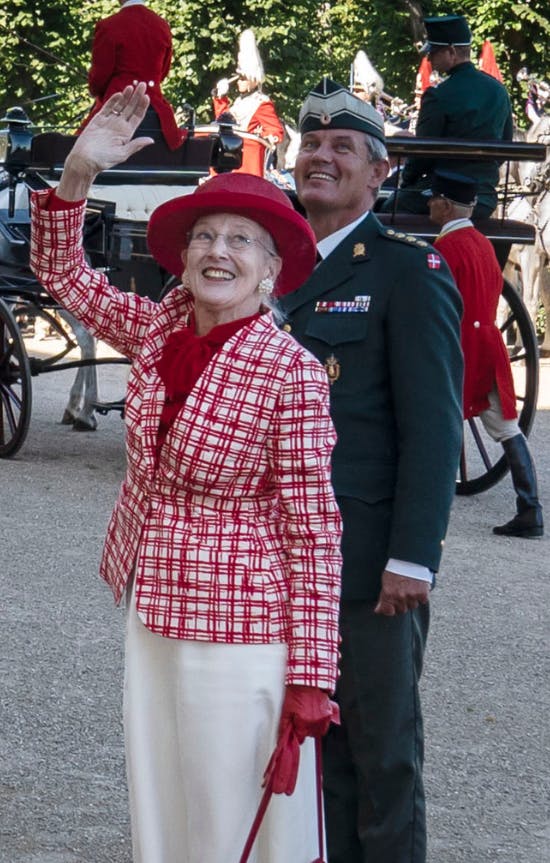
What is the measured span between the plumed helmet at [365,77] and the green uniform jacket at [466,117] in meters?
11.7

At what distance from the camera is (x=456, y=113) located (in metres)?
8.44

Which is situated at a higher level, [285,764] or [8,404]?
[285,764]

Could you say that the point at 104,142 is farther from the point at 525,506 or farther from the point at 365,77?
the point at 365,77

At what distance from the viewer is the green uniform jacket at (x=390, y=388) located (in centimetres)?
313

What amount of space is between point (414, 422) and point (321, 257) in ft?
1.32

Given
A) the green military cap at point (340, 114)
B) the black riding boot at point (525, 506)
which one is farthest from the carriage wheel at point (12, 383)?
the green military cap at point (340, 114)

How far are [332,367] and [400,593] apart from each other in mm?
455

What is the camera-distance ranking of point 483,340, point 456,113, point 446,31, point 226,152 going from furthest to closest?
point 226,152 < point 456,113 < point 446,31 < point 483,340

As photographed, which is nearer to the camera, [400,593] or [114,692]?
[400,593]

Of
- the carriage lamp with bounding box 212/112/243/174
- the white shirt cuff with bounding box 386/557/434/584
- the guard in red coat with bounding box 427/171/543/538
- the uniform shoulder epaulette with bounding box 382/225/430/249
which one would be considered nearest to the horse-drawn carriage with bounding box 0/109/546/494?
the carriage lamp with bounding box 212/112/243/174

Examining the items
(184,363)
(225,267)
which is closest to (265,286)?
(225,267)

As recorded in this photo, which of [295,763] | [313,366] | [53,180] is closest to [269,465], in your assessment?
[313,366]

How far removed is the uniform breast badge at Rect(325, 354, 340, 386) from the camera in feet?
10.5

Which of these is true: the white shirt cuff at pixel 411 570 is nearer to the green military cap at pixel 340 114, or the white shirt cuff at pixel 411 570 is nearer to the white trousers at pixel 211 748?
the white trousers at pixel 211 748
